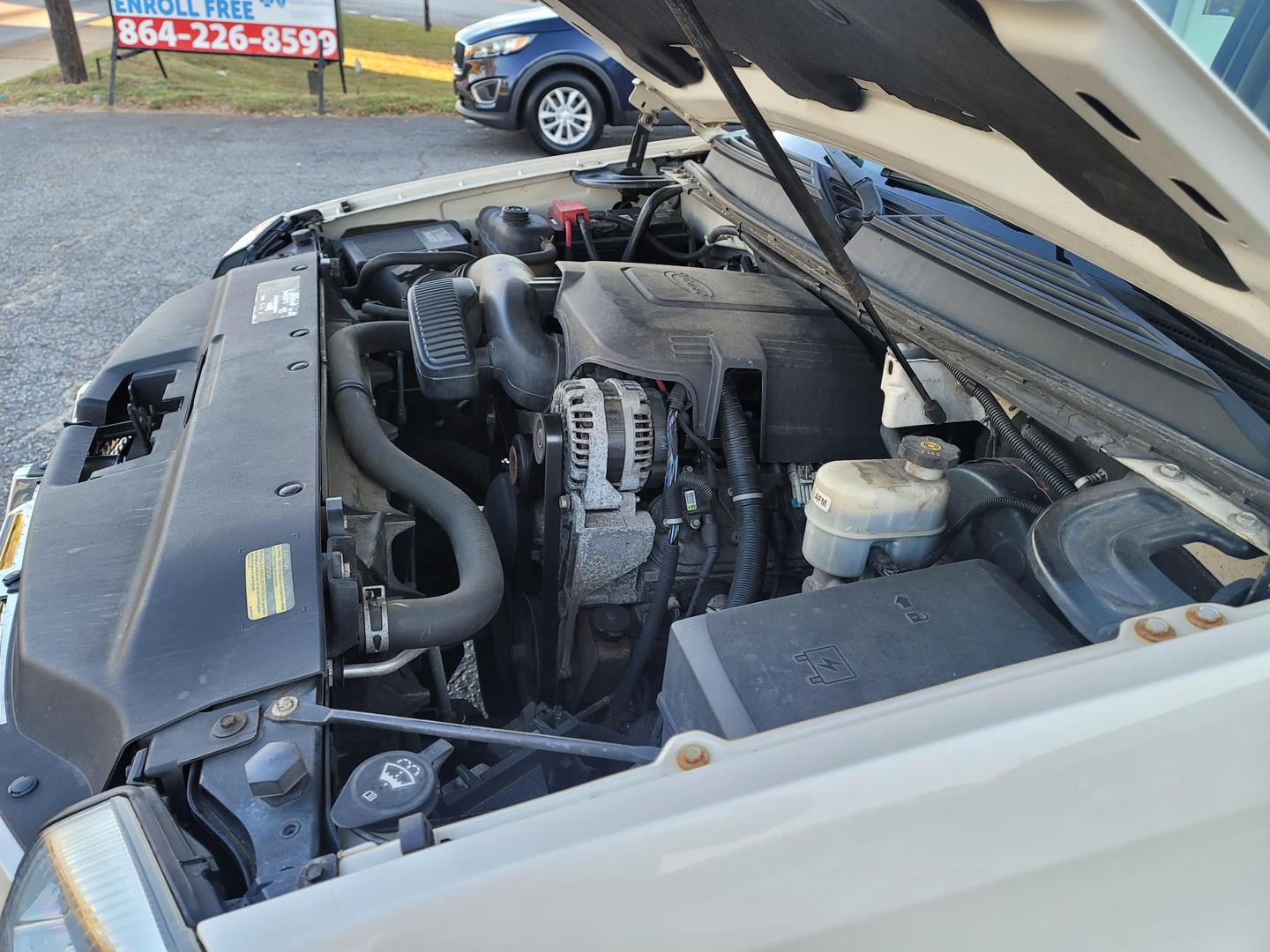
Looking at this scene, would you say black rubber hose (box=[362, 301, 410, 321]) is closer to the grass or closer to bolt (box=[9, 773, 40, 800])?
bolt (box=[9, 773, 40, 800])

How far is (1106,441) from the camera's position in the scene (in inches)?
50.1

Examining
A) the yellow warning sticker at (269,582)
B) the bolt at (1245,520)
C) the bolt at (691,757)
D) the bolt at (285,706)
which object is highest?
the bolt at (1245,520)

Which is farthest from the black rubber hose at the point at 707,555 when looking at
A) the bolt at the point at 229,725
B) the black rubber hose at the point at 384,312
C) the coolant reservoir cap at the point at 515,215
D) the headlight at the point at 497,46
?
the headlight at the point at 497,46

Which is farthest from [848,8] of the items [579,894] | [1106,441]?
[579,894]

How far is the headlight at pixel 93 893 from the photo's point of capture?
0.77 m

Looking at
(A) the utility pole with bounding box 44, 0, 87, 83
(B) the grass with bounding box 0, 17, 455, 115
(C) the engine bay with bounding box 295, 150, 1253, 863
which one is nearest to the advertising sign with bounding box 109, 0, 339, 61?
(B) the grass with bounding box 0, 17, 455, 115

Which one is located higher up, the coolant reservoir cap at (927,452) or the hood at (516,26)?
the hood at (516,26)

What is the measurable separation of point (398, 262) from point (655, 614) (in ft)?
4.85

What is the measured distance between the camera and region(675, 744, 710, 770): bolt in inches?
34.1

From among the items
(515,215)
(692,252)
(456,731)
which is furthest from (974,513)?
(515,215)

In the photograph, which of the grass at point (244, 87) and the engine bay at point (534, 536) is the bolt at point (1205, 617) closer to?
the engine bay at point (534, 536)

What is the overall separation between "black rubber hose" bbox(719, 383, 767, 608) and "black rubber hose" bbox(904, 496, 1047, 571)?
26 centimetres

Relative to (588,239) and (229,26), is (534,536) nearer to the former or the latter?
(588,239)

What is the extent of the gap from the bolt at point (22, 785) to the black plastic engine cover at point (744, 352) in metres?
1.08
